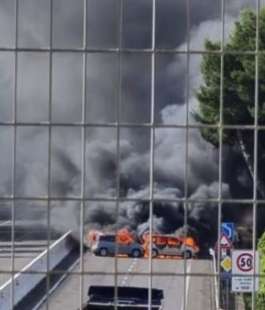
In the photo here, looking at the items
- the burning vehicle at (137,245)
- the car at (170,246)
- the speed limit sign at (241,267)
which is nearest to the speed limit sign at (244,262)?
the speed limit sign at (241,267)

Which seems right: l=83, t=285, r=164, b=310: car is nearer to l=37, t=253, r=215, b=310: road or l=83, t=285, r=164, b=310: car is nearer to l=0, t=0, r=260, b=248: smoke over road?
l=37, t=253, r=215, b=310: road

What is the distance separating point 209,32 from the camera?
14.7 m

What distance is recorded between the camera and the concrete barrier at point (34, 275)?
8391 millimetres

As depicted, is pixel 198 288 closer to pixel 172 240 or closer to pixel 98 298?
pixel 98 298

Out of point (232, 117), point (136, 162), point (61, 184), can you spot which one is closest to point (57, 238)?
point (61, 184)

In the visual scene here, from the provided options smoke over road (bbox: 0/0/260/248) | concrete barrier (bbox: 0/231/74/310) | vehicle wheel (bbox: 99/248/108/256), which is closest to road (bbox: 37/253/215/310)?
vehicle wheel (bbox: 99/248/108/256)

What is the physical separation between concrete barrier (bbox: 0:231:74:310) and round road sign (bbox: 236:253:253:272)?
3.64ft

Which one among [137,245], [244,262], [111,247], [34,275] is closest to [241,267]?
[244,262]

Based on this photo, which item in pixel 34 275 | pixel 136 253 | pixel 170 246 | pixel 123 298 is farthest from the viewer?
pixel 170 246

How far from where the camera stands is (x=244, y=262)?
24.0ft

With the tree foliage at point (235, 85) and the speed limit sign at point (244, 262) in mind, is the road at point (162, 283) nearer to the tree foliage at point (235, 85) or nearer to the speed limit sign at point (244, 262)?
the tree foliage at point (235, 85)

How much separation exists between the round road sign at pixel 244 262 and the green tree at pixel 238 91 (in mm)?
1003

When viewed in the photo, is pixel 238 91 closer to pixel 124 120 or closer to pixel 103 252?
pixel 124 120

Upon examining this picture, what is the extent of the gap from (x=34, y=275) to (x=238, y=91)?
332cm
